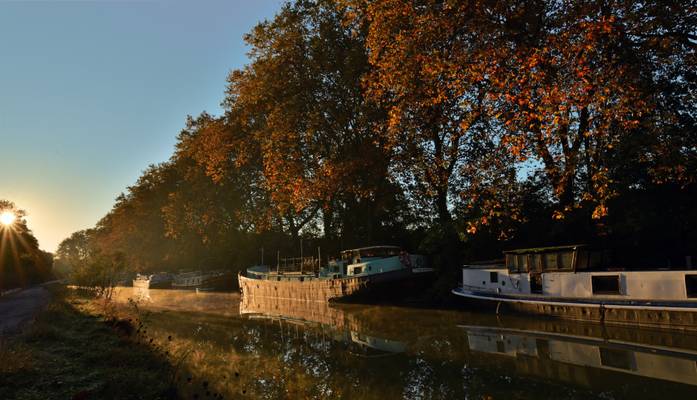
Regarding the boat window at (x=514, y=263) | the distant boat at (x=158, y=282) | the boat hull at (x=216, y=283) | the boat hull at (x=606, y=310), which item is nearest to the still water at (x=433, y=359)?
the boat hull at (x=606, y=310)

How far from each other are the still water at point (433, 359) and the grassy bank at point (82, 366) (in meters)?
0.99

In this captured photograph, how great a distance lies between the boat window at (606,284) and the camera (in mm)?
20453

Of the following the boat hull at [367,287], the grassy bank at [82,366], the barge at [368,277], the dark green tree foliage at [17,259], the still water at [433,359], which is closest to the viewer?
the grassy bank at [82,366]

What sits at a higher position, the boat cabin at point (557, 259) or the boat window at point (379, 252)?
the boat window at point (379, 252)

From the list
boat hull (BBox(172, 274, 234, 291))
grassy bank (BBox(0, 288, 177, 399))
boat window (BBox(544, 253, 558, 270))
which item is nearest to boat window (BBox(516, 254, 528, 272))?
boat window (BBox(544, 253, 558, 270))

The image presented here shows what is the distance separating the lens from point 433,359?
585 inches

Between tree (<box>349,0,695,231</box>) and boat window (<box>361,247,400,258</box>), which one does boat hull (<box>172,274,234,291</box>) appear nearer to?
boat window (<box>361,247,400,258</box>)

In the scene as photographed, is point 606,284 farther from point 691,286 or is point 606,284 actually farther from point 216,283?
point 216,283

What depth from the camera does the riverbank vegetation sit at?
63.0 feet

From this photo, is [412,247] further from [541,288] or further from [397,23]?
[397,23]

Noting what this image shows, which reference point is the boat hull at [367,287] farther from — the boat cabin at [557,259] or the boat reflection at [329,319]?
the boat cabin at [557,259]

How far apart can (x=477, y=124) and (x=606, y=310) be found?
14.9 metres

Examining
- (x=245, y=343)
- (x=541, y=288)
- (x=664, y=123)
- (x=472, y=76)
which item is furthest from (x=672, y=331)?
(x=245, y=343)

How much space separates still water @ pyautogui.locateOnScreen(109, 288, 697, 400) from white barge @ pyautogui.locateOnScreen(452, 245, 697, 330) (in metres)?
0.83
